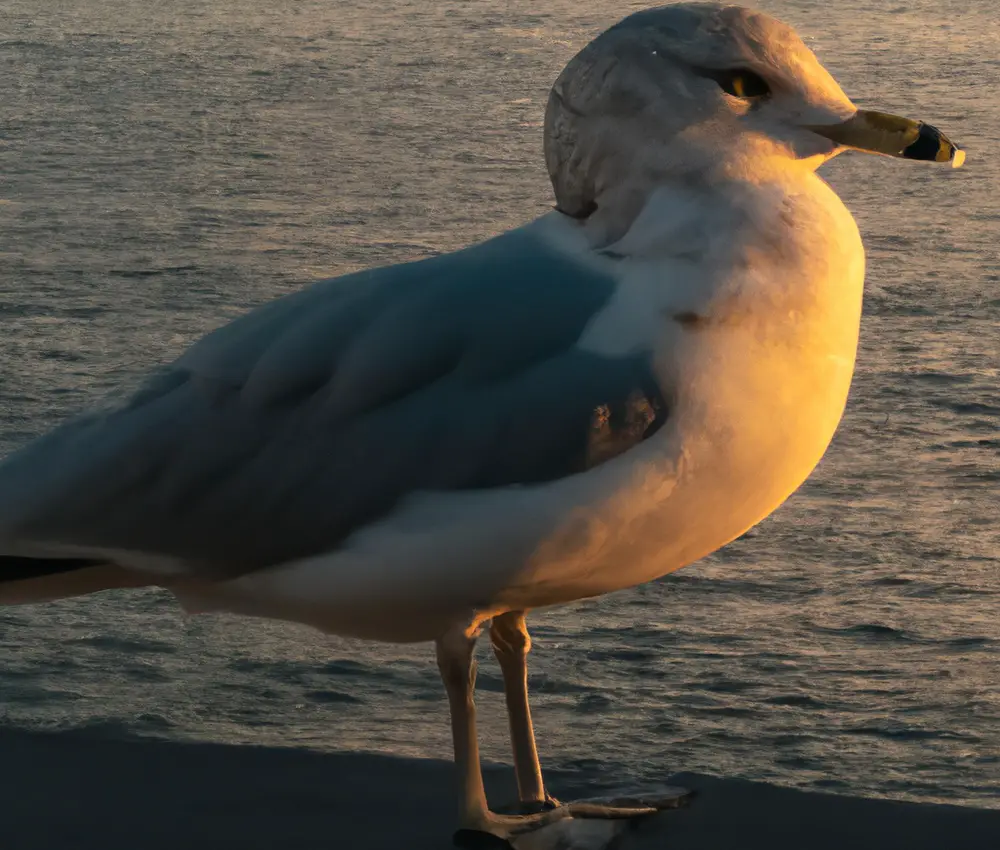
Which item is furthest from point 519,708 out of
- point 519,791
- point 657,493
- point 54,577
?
point 54,577

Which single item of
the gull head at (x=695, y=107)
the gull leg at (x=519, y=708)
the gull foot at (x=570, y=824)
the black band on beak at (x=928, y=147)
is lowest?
the gull foot at (x=570, y=824)

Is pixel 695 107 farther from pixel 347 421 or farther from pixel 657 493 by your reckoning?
pixel 347 421

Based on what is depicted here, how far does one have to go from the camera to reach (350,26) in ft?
37.1

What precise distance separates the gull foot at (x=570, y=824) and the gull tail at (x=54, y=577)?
2.10 ft

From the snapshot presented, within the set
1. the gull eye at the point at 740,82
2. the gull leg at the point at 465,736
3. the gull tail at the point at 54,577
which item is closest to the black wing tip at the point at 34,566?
the gull tail at the point at 54,577

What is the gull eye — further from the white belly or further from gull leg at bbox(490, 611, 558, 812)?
gull leg at bbox(490, 611, 558, 812)

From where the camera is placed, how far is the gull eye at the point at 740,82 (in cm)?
283

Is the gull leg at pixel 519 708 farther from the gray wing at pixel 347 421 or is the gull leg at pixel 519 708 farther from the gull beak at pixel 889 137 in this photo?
the gull beak at pixel 889 137

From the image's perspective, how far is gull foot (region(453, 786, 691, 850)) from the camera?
2990 millimetres

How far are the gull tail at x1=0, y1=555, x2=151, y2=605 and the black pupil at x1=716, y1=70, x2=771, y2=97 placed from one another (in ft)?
3.72

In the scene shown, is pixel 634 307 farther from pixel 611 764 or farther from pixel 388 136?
pixel 388 136

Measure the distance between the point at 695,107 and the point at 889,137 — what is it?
32 cm

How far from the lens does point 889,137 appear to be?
2.93 meters

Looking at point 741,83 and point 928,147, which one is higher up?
point 741,83
